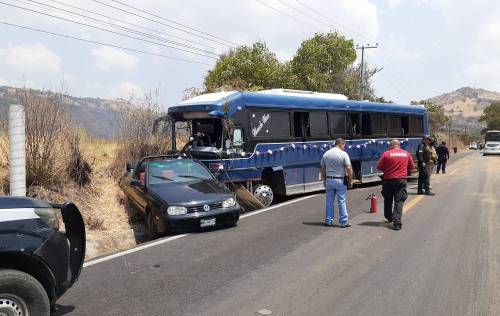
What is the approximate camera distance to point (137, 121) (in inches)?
657

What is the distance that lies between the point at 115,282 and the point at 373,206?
22.6ft

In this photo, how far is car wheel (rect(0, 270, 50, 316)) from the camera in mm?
4082

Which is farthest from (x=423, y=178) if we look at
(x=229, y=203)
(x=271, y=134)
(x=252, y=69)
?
(x=252, y=69)

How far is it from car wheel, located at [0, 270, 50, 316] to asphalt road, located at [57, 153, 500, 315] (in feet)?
2.97

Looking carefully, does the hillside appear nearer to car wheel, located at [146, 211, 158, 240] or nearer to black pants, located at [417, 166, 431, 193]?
car wheel, located at [146, 211, 158, 240]

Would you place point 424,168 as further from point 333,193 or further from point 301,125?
point 333,193

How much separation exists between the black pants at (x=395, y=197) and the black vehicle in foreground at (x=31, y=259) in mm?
6321

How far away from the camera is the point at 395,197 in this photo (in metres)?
9.55

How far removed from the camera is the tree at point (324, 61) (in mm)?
32344

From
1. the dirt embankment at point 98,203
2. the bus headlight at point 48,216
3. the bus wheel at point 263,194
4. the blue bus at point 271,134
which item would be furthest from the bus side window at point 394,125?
the bus headlight at point 48,216

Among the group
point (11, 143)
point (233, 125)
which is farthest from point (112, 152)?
point (11, 143)

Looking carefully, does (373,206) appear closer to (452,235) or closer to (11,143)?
(452,235)

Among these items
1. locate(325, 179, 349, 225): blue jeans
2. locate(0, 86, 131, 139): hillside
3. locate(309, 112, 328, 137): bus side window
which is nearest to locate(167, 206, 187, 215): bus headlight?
locate(325, 179, 349, 225): blue jeans

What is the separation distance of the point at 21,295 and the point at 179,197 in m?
5.33
